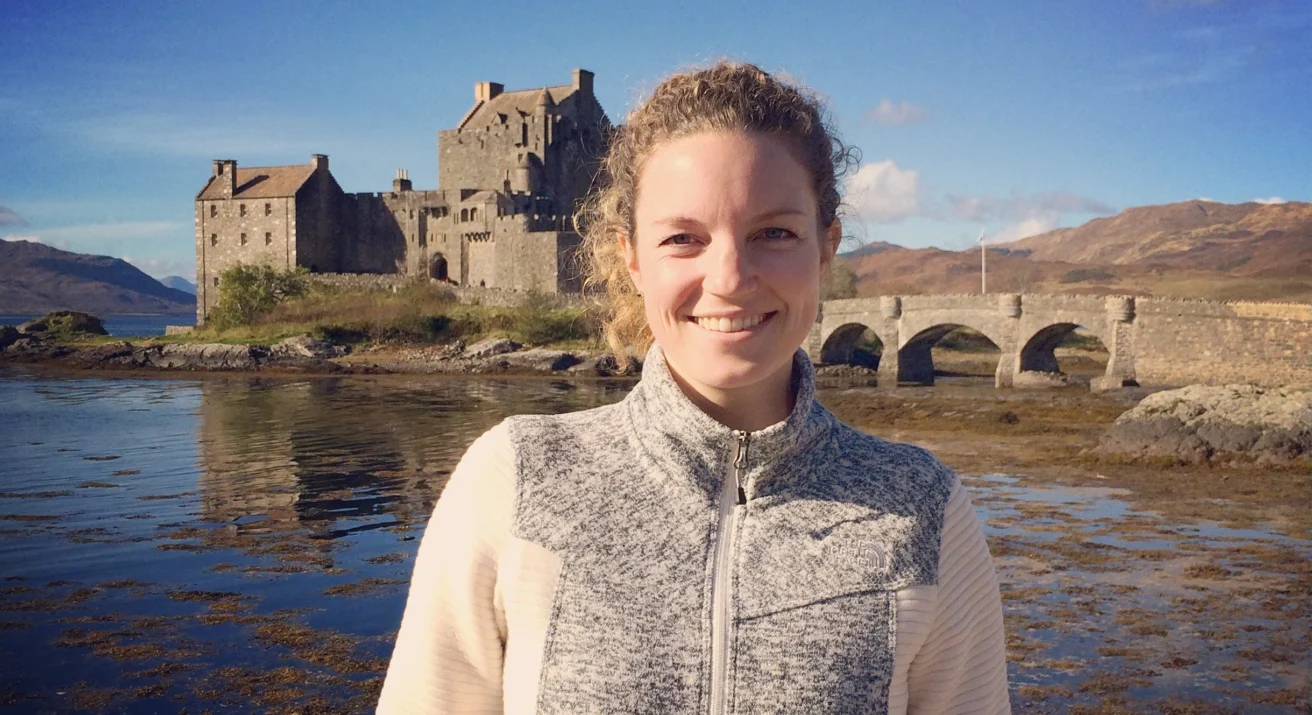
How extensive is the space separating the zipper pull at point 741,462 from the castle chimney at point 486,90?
58100 millimetres

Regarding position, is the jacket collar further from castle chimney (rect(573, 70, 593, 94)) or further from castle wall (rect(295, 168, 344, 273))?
castle wall (rect(295, 168, 344, 273))

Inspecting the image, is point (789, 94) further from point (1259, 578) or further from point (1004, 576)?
point (1259, 578)

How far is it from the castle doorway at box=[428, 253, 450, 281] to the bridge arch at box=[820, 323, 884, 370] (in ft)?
65.0

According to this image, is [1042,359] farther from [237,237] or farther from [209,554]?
[237,237]

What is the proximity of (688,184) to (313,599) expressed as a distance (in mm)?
7996

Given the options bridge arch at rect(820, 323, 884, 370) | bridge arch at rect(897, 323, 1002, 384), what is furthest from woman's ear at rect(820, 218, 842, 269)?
bridge arch at rect(820, 323, 884, 370)

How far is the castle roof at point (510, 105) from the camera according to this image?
2108 inches

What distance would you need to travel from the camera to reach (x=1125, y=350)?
34.0 m

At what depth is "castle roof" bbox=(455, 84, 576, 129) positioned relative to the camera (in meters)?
53.5

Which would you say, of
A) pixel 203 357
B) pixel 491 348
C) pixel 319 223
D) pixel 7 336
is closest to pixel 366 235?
pixel 319 223

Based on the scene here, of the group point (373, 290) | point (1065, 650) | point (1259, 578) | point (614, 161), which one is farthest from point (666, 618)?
point (373, 290)

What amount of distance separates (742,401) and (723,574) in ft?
1.08

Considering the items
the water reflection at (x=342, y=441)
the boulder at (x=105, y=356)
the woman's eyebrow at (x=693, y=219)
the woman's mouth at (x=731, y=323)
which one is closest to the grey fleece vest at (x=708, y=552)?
the woman's mouth at (x=731, y=323)

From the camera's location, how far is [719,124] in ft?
6.20
